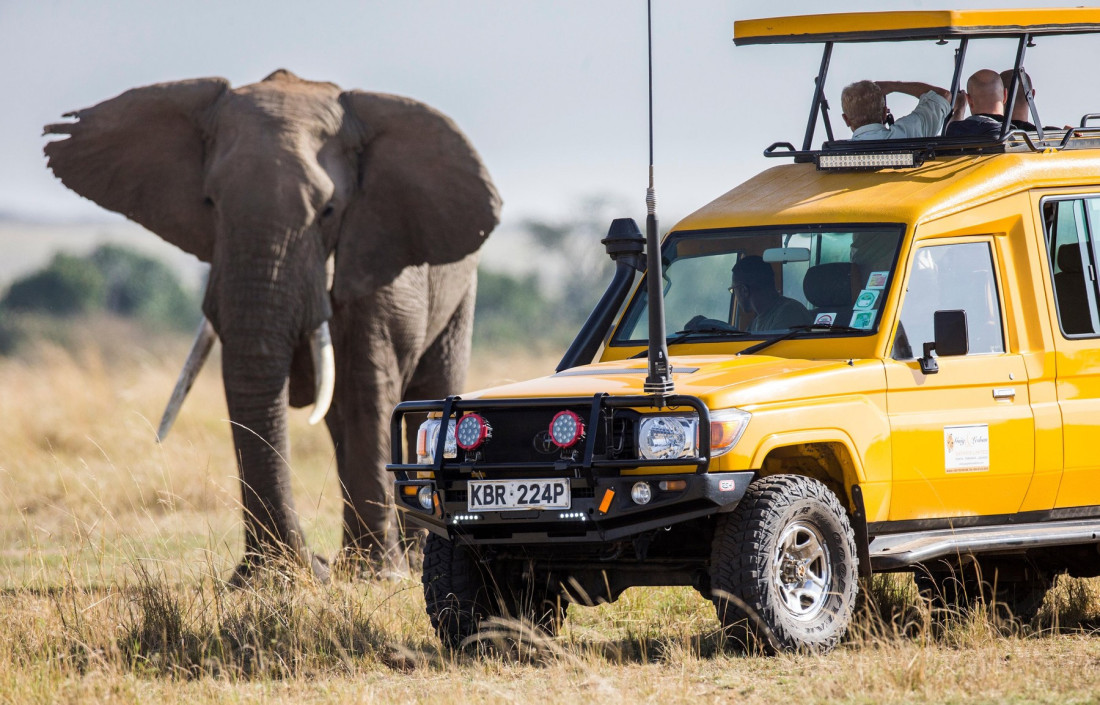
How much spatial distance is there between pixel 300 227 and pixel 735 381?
530cm

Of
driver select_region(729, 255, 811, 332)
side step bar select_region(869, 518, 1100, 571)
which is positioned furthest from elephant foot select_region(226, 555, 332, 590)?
side step bar select_region(869, 518, 1100, 571)

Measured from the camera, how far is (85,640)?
28.0ft

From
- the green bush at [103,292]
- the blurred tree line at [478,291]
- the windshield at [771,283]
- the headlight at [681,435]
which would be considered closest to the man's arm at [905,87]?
the windshield at [771,283]

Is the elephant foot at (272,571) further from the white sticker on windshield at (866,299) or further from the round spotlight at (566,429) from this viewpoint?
the white sticker on windshield at (866,299)

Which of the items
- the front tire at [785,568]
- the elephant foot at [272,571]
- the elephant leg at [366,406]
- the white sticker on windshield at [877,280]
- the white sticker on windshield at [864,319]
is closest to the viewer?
the front tire at [785,568]

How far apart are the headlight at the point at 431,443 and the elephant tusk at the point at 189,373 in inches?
167

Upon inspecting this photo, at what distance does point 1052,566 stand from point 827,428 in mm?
2292

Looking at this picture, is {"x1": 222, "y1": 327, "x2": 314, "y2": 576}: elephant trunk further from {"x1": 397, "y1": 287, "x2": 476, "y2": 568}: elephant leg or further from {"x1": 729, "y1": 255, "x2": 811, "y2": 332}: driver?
{"x1": 729, "y1": 255, "x2": 811, "y2": 332}: driver

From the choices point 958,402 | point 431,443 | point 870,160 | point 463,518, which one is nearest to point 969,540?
point 958,402

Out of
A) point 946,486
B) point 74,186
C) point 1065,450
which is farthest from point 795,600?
point 74,186

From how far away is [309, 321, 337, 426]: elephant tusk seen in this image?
12445 mm

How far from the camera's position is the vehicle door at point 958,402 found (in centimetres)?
825

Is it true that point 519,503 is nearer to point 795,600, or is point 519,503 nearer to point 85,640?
point 795,600

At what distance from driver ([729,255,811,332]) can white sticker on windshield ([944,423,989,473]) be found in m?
0.93
